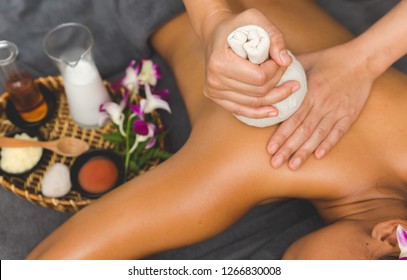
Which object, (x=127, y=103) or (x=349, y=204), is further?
(x=127, y=103)

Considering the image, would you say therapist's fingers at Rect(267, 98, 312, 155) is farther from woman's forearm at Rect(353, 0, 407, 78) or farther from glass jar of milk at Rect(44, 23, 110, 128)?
glass jar of milk at Rect(44, 23, 110, 128)

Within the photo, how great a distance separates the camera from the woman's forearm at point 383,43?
93 centimetres

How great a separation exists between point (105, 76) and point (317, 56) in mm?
664

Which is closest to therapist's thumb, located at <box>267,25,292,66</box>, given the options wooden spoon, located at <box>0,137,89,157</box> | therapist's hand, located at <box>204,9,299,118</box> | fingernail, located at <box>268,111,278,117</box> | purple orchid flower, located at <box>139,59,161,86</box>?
therapist's hand, located at <box>204,9,299,118</box>

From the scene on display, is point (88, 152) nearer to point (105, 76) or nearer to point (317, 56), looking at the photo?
point (105, 76)

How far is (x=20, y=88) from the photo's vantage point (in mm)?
1131

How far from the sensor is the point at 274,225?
46.4 inches

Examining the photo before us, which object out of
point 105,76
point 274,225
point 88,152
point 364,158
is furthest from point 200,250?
point 105,76

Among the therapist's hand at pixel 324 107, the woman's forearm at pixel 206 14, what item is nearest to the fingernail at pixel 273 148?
the therapist's hand at pixel 324 107

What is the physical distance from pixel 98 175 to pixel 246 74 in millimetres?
549

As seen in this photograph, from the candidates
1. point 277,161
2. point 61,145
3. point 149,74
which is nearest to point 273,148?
point 277,161

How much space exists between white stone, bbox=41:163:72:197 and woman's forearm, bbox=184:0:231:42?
1.61 feet

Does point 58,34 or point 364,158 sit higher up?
point 58,34

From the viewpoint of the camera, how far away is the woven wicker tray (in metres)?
1.07
